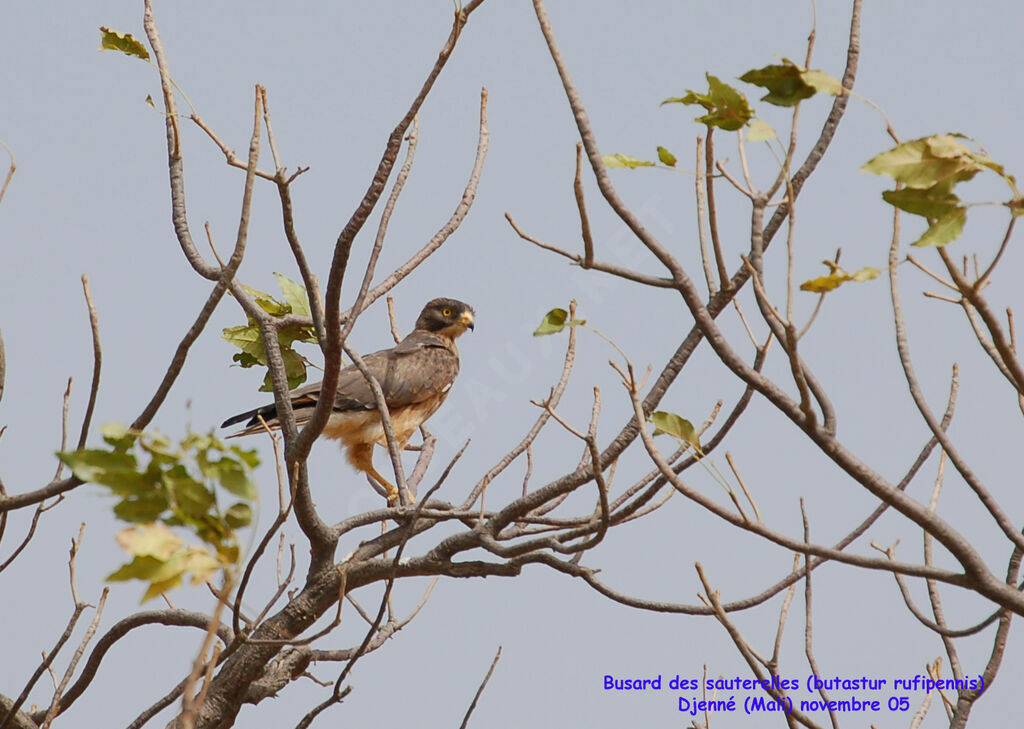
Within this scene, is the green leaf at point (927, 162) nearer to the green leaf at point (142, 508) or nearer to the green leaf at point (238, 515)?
the green leaf at point (238, 515)

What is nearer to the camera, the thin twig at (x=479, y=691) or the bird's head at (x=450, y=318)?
the thin twig at (x=479, y=691)

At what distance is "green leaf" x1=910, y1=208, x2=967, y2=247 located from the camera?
221 centimetres

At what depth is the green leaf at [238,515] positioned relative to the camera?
1.78 m

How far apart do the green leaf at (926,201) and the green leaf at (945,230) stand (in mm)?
12

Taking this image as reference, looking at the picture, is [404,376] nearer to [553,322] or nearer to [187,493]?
[553,322]

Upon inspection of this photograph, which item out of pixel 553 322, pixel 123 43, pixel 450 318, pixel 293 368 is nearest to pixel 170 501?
pixel 553 322

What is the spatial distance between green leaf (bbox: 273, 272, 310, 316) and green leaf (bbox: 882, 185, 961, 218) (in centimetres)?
260

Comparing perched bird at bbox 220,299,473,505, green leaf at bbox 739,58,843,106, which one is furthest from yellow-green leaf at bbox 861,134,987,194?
perched bird at bbox 220,299,473,505

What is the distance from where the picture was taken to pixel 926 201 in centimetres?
223

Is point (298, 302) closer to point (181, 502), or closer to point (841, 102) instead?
point (841, 102)

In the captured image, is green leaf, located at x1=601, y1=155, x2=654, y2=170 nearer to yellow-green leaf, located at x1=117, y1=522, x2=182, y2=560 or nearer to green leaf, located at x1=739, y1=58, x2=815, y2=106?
green leaf, located at x1=739, y1=58, x2=815, y2=106

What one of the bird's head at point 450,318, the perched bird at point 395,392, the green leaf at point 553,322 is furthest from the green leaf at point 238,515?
the bird's head at point 450,318

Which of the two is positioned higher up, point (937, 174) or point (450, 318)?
point (450, 318)

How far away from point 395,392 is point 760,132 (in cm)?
657
